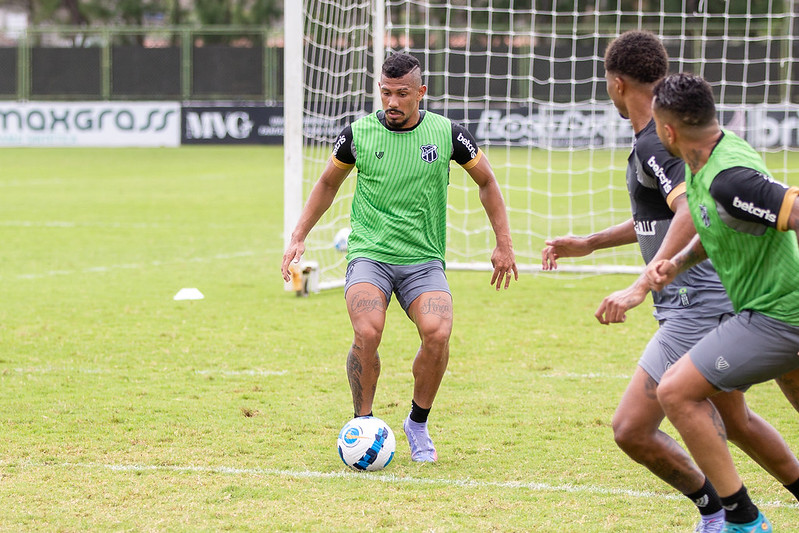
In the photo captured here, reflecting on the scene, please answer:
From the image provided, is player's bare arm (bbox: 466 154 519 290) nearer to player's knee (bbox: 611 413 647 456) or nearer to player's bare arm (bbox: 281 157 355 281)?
player's bare arm (bbox: 281 157 355 281)

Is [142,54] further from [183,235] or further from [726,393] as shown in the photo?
[726,393]

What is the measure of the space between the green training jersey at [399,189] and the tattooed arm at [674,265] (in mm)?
1958

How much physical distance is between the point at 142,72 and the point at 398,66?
32446 mm

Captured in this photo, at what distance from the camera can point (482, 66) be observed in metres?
30.5

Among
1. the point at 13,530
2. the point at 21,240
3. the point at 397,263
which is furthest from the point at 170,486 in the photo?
the point at 21,240

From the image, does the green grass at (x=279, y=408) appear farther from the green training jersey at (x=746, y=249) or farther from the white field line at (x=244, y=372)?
the green training jersey at (x=746, y=249)

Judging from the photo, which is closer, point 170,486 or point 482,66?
point 170,486

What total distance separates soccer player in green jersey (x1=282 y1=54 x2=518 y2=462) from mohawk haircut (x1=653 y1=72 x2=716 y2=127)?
202 centimetres

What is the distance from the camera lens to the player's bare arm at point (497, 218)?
5.98 metres

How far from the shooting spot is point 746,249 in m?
3.99

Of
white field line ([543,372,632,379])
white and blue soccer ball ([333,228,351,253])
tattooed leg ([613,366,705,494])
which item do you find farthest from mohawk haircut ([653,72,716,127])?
white and blue soccer ball ([333,228,351,253])

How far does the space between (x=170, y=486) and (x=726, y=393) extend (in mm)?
2506

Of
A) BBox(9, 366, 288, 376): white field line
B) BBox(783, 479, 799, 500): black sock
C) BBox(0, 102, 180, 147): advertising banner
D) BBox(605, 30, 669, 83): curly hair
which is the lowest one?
BBox(0, 102, 180, 147): advertising banner

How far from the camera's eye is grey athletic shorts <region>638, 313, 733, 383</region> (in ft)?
14.7
